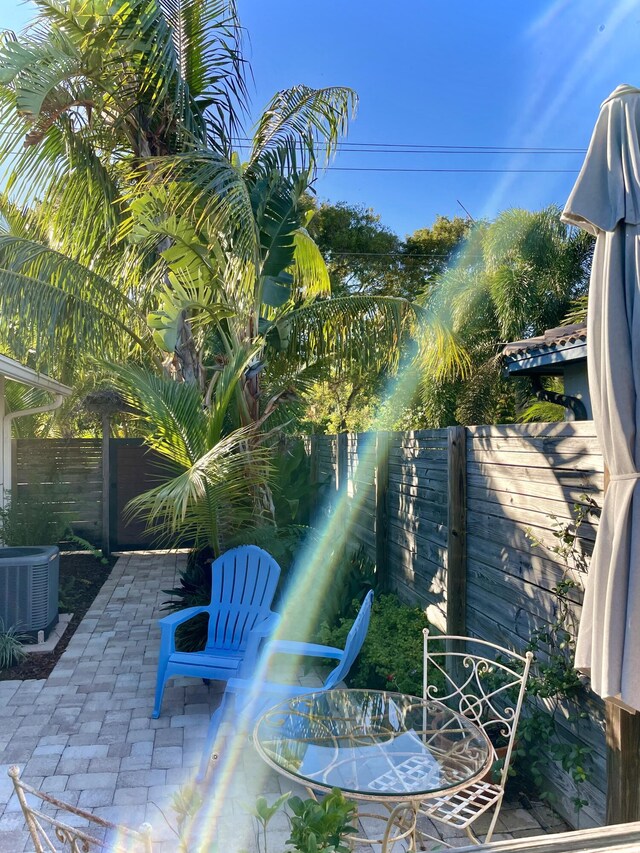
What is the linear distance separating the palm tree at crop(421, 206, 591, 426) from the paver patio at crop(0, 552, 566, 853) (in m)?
9.61

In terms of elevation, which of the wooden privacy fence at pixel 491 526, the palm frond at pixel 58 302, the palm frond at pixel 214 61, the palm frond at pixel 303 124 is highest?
the palm frond at pixel 214 61

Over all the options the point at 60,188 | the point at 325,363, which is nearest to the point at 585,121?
the point at 325,363

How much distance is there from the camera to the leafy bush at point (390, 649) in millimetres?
4008

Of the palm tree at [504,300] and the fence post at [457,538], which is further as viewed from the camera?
the palm tree at [504,300]

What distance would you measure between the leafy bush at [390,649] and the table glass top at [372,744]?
3.51 ft

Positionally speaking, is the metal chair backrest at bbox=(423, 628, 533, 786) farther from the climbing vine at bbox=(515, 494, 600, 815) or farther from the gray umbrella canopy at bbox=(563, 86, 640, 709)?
the gray umbrella canopy at bbox=(563, 86, 640, 709)

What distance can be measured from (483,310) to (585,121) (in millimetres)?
4404

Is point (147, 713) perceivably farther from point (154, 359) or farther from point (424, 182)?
point (424, 182)

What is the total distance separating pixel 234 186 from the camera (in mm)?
4910

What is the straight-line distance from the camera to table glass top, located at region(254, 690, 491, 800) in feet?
7.36

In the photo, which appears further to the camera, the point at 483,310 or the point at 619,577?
the point at 483,310

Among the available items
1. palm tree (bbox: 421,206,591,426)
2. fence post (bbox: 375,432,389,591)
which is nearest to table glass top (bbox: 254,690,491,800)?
fence post (bbox: 375,432,389,591)

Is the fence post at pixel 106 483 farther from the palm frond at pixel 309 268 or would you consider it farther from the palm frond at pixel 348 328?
the palm frond at pixel 348 328

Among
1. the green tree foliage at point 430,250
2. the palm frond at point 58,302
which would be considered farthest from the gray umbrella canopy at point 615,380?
the green tree foliage at point 430,250
